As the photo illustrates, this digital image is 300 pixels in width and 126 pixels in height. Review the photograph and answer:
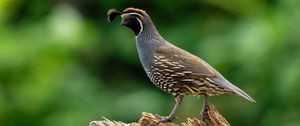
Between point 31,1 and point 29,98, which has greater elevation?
point 31,1

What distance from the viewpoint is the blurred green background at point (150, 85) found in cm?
1072

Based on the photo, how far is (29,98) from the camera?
35.2 ft

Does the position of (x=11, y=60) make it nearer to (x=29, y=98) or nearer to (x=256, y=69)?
(x=29, y=98)

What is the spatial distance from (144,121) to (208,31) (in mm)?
4228

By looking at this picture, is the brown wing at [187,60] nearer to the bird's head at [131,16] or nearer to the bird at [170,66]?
the bird at [170,66]

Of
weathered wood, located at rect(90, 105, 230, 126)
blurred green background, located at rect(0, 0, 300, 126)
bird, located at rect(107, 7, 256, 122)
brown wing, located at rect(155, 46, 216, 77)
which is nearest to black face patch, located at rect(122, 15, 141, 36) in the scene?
bird, located at rect(107, 7, 256, 122)

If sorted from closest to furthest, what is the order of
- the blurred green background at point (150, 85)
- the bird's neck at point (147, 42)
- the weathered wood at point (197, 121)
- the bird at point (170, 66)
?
the weathered wood at point (197, 121) → the bird at point (170, 66) → the bird's neck at point (147, 42) → the blurred green background at point (150, 85)

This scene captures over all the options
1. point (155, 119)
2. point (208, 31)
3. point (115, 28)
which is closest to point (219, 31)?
point (208, 31)

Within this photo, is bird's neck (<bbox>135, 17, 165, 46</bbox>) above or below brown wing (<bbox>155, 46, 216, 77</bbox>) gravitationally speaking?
above

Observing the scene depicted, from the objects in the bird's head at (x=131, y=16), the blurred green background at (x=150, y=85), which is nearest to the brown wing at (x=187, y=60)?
the bird's head at (x=131, y=16)

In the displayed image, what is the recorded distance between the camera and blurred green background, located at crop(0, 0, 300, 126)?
10.7 meters

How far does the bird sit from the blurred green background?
9.79 feet

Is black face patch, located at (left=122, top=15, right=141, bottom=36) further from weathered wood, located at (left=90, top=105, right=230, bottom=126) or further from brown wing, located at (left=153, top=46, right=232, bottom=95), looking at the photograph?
weathered wood, located at (left=90, top=105, right=230, bottom=126)

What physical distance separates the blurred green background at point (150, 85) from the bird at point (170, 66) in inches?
117
